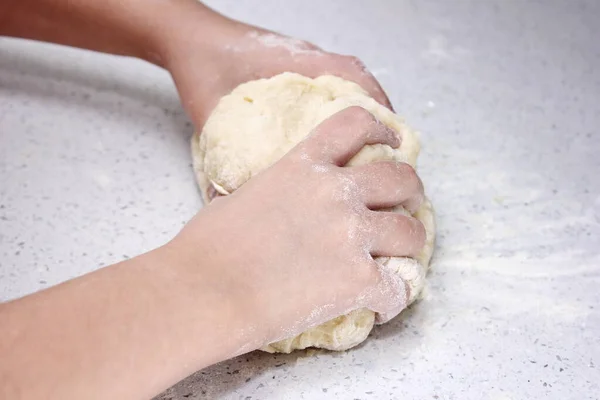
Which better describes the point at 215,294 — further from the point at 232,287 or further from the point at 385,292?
the point at 385,292

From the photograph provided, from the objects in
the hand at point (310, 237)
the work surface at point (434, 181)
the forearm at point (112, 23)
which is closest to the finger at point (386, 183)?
the hand at point (310, 237)

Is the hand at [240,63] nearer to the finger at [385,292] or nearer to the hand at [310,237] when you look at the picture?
the hand at [310,237]

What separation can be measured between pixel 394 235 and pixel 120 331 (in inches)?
13.9

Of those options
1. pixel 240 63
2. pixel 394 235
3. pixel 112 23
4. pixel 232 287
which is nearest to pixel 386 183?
pixel 394 235

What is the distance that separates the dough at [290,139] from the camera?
896mm

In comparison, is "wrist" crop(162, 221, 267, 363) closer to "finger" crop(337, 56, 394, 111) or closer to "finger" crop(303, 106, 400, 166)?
"finger" crop(303, 106, 400, 166)

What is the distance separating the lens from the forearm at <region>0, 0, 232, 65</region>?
115 cm

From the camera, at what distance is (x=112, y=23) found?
1185 mm

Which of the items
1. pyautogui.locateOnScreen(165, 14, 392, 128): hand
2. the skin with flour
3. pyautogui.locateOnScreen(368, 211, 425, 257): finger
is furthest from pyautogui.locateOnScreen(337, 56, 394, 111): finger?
pyautogui.locateOnScreen(368, 211, 425, 257): finger

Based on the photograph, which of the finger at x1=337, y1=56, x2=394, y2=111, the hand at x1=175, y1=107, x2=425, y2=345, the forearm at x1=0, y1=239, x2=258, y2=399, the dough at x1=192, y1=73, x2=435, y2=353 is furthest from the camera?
the finger at x1=337, y1=56, x2=394, y2=111

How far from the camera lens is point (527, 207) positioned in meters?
1.16

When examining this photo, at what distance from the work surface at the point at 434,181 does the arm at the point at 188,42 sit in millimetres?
131

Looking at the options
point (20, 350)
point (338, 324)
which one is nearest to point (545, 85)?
point (338, 324)

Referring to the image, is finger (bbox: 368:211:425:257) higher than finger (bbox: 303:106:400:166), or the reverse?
finger (bbox: 303:106:400:166)
